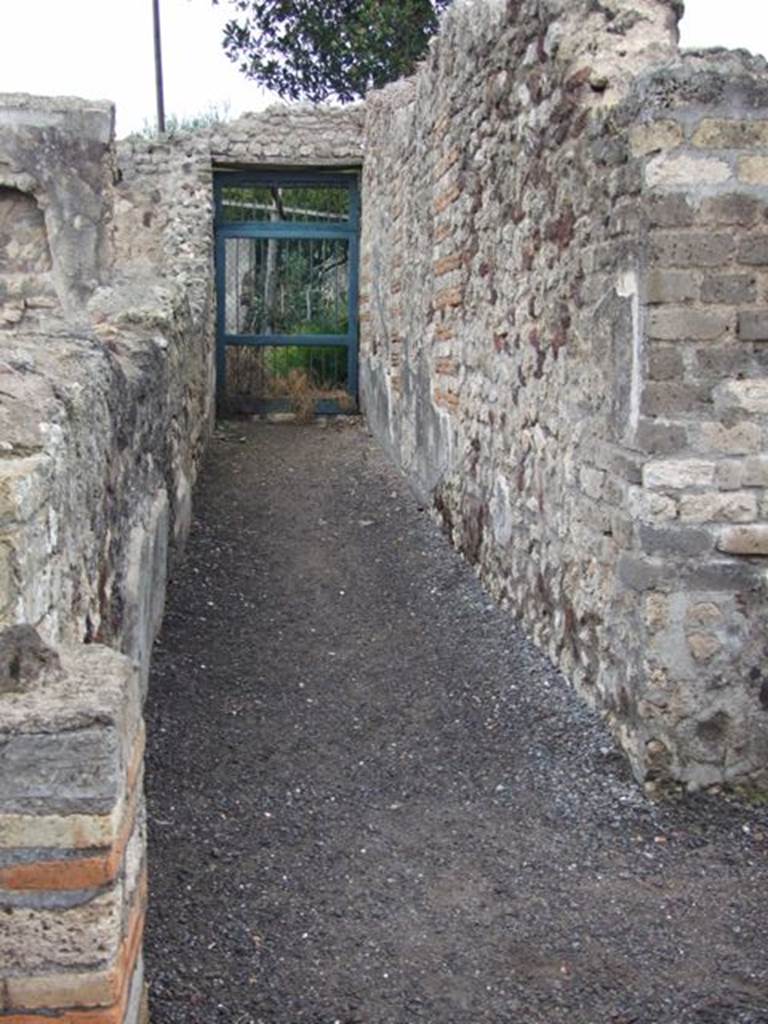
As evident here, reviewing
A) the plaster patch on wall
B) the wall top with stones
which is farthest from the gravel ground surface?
the wall top with stones

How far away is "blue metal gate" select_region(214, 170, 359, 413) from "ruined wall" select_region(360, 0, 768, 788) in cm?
623

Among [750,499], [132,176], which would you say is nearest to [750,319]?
[750,499]

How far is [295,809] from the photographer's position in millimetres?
3678

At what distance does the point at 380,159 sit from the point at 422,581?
5.12 m

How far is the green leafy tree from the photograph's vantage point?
15.9 meters

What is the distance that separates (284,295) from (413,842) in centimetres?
906

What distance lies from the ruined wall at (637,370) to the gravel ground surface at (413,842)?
0.29m

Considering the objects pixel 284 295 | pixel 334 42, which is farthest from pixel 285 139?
pixel 334 42

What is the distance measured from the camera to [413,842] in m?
3.49

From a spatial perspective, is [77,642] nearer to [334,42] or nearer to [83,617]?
[83,617]

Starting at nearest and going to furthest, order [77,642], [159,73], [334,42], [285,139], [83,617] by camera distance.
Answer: [77,642], [83,617], [285,139], [334,42], [159,73]

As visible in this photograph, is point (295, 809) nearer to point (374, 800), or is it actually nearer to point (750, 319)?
point (374, 800)

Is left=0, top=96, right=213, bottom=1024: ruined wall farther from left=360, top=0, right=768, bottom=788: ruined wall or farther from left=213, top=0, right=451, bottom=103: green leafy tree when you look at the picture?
left=213, top=0, right=451, bottom=103: green leafy tree

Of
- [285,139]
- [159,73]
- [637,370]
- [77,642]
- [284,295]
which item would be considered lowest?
[77,642]
